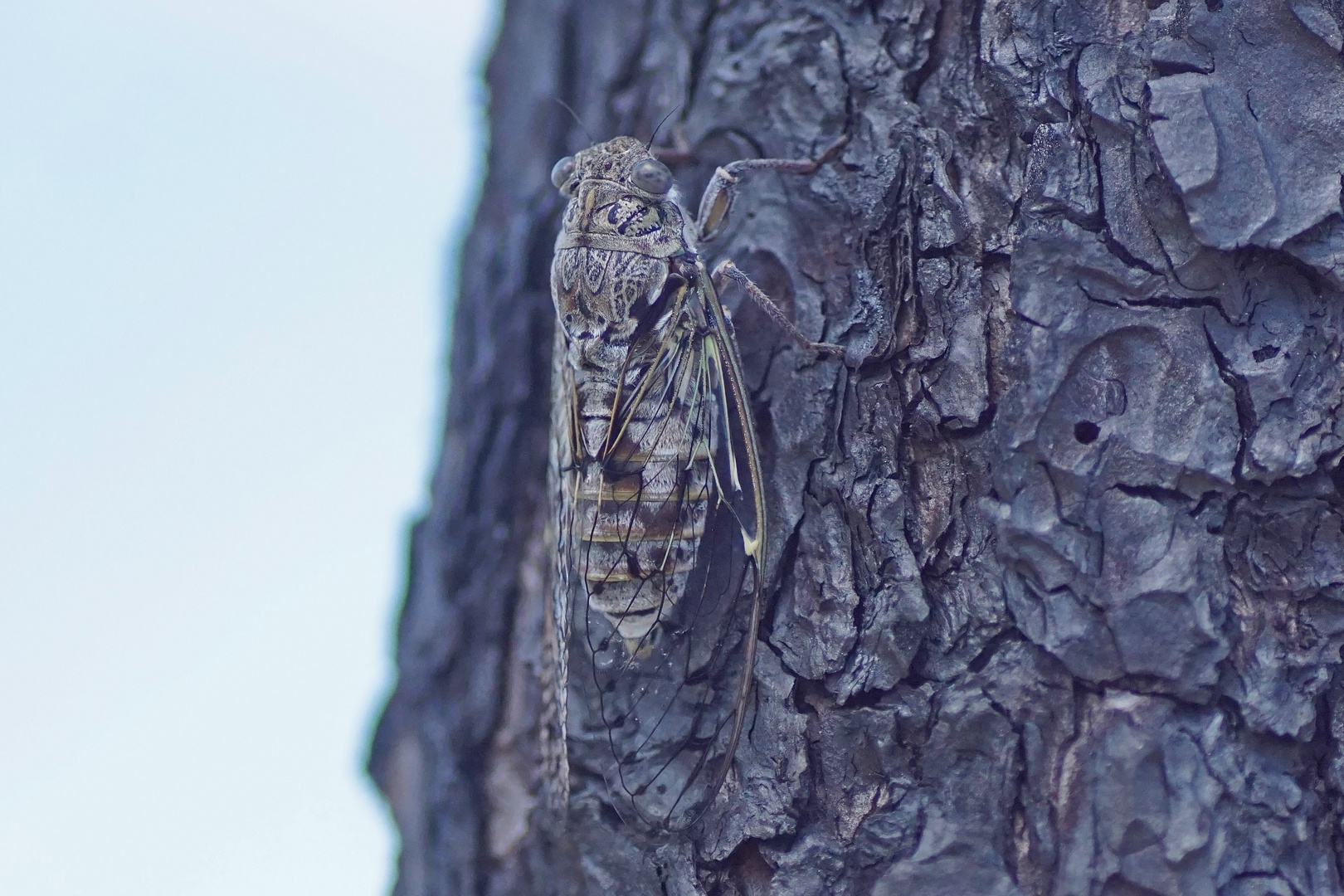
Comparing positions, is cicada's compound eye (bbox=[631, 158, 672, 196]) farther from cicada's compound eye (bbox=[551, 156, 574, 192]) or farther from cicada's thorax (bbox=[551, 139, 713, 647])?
cicada's compound eye (bbox=[551, 156, 574, 192])

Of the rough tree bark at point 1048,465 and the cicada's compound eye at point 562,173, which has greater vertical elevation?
the cicada's compound eye at point 562,173

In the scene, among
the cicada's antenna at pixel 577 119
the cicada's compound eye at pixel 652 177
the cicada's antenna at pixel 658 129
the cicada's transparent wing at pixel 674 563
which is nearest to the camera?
the cicada's transparent wing at pixel 674 563

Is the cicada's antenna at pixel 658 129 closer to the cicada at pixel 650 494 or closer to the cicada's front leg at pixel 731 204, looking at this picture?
the cicada at pixel 650 494

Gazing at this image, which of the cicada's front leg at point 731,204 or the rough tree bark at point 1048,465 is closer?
the rough tree bark at point 1048,465

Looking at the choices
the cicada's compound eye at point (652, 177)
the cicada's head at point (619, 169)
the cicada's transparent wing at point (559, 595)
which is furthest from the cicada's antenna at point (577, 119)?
the cicada's transparent wing at point (559, 595)

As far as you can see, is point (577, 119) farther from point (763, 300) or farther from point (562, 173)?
point (763, 300)

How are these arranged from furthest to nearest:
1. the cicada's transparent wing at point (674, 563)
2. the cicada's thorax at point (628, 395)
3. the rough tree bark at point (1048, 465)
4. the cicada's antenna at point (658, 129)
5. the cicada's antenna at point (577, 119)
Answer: the cicada's antenna at point (577, 119) → the cicada's antenna at point (658, 129) → the cicada's thorax at point (628, 395) → the cicada's transparent wing at point (674, 563) → the rough tree bark at point (1048, 465)

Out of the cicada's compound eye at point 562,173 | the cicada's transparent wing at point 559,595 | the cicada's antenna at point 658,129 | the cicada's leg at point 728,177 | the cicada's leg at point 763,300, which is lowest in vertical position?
the cicada's transparent wing at point 559,595

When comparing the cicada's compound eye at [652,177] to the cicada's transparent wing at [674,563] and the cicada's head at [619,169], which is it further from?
the cicada's transparent wing at [674,563]
